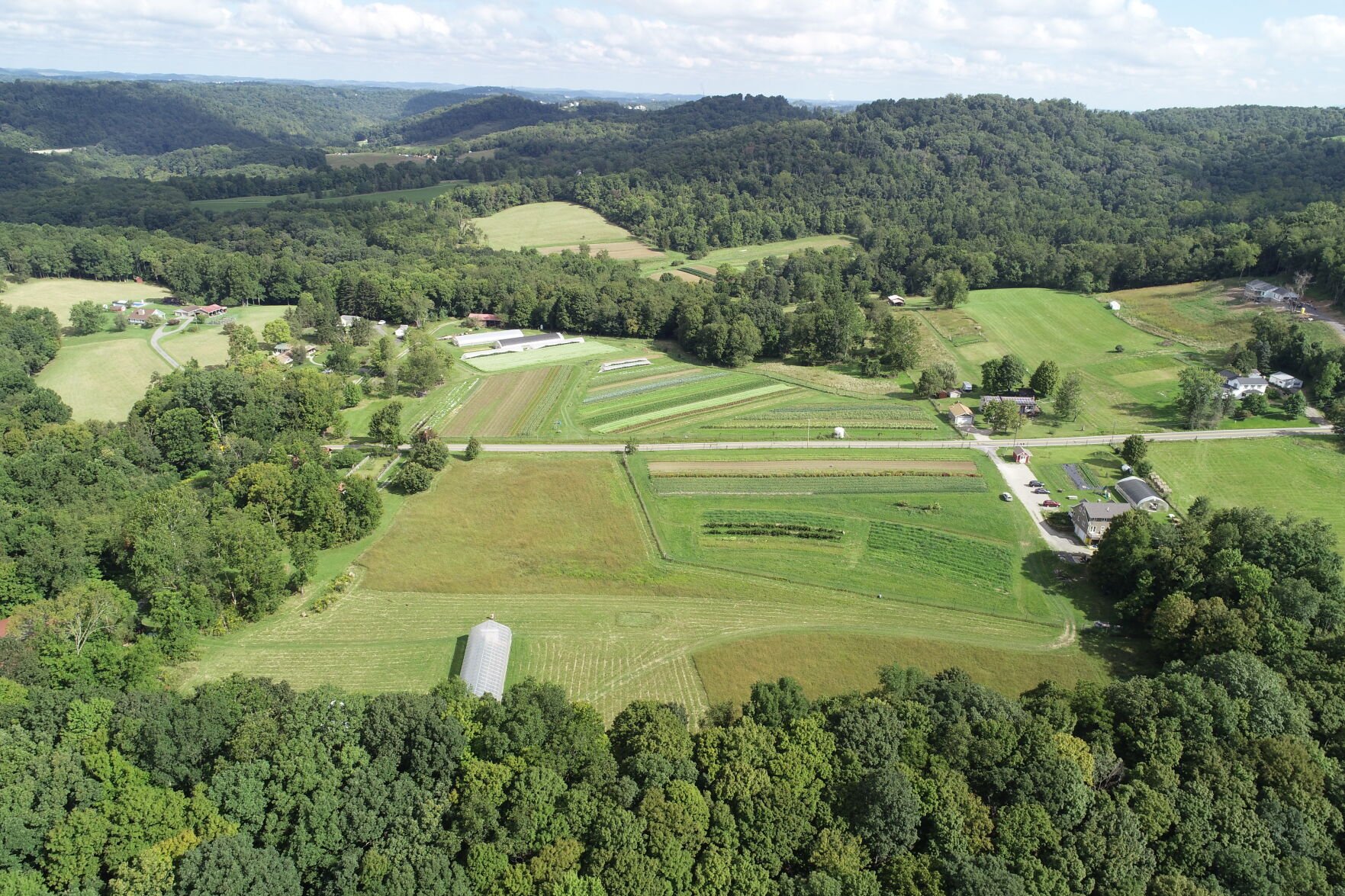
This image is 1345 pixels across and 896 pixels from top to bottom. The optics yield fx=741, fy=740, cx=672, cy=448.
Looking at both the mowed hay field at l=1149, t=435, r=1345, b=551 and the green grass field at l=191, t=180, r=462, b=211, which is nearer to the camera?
the mowed hay field at l=1149, t=435, r=1345, b=551

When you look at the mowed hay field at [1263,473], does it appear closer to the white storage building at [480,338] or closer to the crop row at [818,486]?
the crop row at [818,486]

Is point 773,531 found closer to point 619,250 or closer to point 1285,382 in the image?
point 1285,382

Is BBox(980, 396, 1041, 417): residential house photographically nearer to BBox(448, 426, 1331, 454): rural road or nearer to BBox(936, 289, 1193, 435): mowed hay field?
BBox(936, 289, 1193, 435): mowed hay field

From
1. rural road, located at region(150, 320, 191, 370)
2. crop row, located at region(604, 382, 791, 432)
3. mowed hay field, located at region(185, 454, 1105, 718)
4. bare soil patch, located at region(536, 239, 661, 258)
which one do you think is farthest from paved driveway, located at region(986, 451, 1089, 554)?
bare soil patch, located at region(536, 239, 661, 258)

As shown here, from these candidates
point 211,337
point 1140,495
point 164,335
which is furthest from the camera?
point 211,337

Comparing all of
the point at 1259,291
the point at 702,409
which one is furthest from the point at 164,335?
the point at 1259,291
